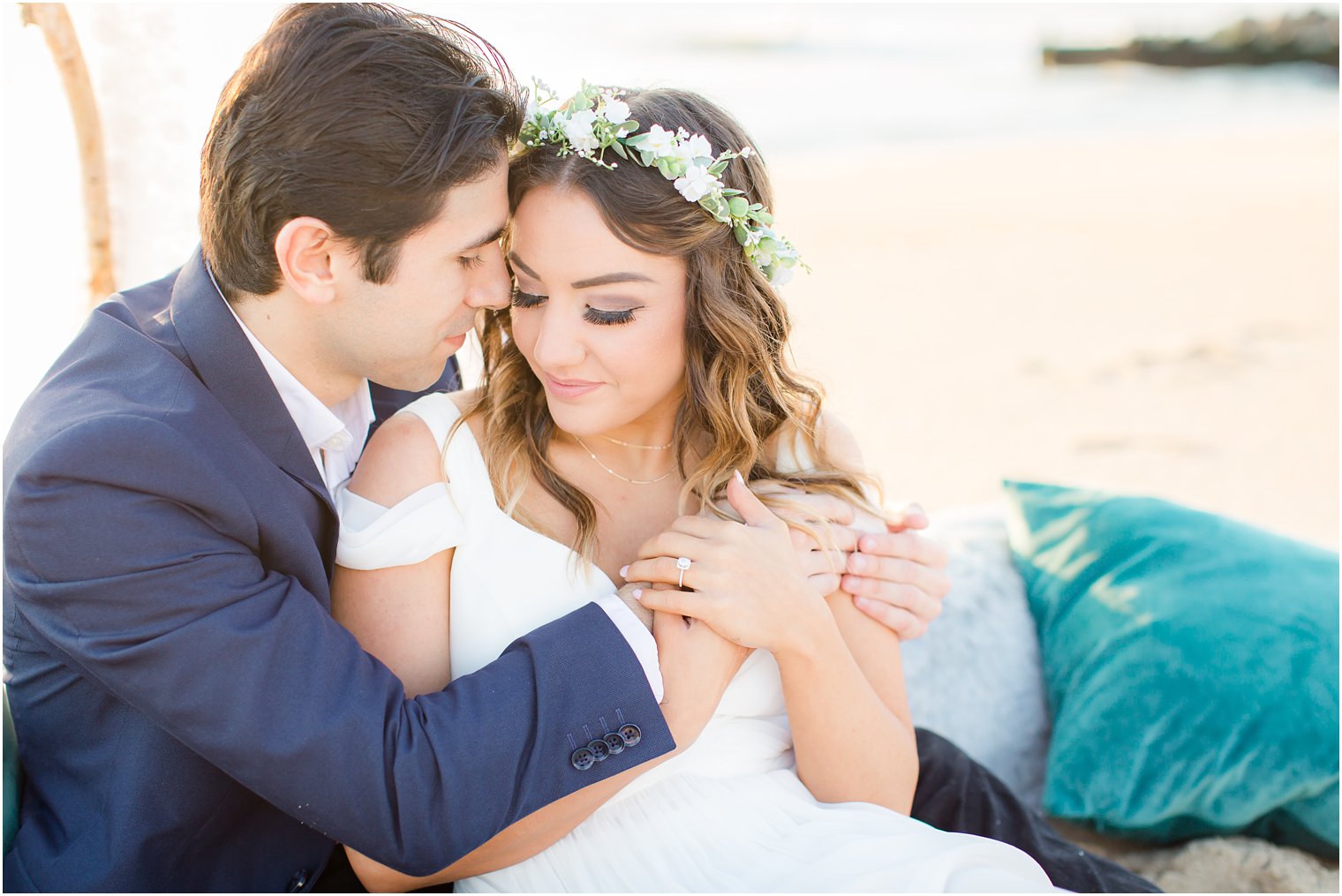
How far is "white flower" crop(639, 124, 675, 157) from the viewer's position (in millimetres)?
2457

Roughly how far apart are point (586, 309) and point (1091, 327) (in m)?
7.31

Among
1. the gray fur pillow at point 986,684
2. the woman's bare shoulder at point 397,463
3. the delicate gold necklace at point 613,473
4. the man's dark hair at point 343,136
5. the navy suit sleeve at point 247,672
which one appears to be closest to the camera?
the navy suit sleeve at point 247,672

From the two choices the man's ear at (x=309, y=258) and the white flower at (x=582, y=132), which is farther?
the white flower at (x=582, y=132)

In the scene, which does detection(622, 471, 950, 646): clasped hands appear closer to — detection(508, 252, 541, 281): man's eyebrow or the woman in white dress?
the woman in white dress

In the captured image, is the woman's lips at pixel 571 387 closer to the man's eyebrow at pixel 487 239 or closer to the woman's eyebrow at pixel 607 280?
the woman's eyebrow at pixel 607 280

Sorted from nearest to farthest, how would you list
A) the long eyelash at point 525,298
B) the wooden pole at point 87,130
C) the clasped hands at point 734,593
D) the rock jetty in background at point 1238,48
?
the clasped hands at point 734,593, the long eyelash at point 525,298, the wooden pole at point 87,130, the rock jetty in background at point 1238,48

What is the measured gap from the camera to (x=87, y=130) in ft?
10.6

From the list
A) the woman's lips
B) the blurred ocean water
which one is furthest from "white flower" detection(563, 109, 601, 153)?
the woman's lips

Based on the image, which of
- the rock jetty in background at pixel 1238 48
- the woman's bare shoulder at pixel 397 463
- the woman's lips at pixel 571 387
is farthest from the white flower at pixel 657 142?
the rock jetty in background at pixel 1238 48

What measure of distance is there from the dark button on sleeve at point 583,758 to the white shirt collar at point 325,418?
2.64 feet

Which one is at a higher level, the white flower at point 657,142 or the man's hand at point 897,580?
the white flower at point 657,142

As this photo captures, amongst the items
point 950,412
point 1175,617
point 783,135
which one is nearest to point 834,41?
point 783,135

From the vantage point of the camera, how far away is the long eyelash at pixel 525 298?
256cm

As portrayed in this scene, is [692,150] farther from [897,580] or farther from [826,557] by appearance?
[897,580]
